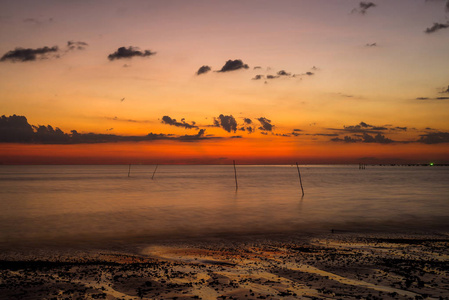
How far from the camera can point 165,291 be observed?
1309 centimetres

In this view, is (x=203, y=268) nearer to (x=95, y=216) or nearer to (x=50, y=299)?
(x=50, y=299)

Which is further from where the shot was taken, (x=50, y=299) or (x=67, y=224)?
(x=67, y=224)

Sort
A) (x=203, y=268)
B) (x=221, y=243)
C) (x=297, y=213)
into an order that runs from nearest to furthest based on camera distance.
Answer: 1. (x=203, y=268)
2. (x=221, y=243)
3. (x=297, y=213)

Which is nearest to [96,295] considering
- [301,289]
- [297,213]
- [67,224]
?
[301,289]

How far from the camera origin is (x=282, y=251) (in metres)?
20.8

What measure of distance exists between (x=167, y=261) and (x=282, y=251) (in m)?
6.44

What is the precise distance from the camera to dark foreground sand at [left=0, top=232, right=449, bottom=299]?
12.9 metres

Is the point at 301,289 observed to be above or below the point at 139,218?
above

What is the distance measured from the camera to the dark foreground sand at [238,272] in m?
12.9

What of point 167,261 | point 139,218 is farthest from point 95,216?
point 167,261

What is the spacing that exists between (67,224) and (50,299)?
79.6 ft

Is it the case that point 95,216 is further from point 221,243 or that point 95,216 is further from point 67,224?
point 221,243

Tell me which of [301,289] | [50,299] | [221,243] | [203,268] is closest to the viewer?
[50,299]

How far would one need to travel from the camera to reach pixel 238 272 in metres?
15.8
